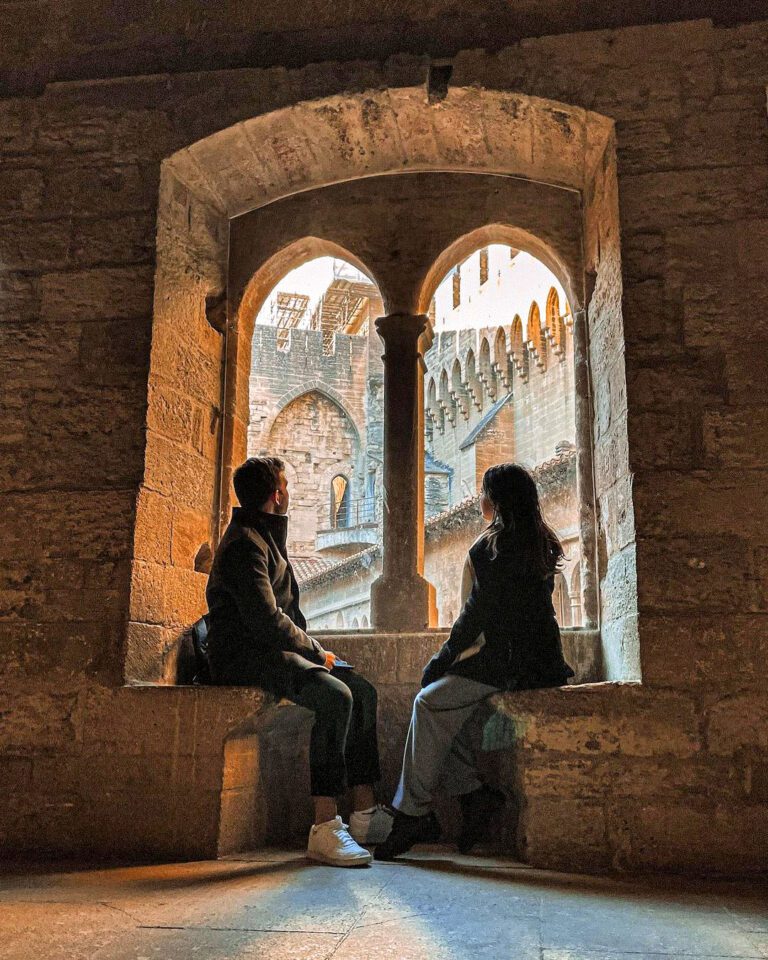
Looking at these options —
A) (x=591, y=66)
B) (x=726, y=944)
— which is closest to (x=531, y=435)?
(x=591, y=66)

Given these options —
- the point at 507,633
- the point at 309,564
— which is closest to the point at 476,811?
the point at 507,633

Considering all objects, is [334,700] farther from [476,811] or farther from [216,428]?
[216,428]

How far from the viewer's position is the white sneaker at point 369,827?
2928 millimetres

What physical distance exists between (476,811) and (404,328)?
1944mm

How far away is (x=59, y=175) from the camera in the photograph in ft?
11.7

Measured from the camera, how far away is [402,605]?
3605 millimetres

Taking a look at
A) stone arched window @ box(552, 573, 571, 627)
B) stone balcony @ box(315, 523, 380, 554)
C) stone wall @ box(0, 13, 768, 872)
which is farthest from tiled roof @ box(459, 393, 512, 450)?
stone wall @ box(0, 13, 768, 872)

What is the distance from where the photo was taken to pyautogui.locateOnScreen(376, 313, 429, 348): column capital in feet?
12.6

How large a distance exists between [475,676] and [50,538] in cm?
155

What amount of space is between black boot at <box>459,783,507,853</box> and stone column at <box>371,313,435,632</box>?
0.75 metres

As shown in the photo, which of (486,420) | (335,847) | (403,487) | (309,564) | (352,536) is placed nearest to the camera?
(335,847)

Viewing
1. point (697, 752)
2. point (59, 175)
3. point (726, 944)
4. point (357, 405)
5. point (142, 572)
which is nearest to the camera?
point (726, 944)

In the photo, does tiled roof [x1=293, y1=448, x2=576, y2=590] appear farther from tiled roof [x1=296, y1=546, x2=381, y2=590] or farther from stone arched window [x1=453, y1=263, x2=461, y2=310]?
stone arched window [x1=453, y1=263, x2=461, y2=310]

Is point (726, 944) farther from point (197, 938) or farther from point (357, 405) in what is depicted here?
point (357, 405)
